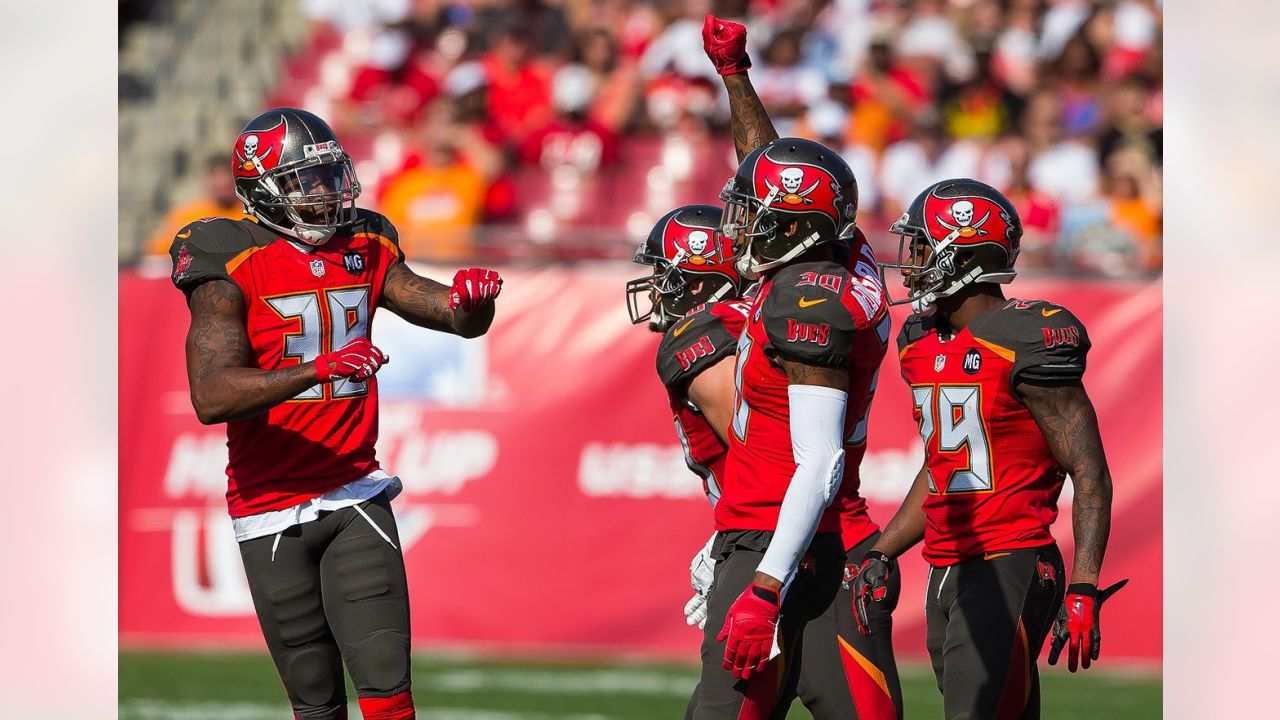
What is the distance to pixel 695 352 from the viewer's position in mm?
4410

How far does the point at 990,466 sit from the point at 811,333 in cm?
89

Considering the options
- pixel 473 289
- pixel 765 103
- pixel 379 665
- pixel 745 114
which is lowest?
pixel 379 665

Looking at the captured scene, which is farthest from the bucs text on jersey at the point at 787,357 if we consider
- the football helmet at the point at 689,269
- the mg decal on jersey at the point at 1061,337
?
the football helmet at the point at 689,269

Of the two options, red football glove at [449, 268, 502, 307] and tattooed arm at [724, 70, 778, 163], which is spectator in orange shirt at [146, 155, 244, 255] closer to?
tattooed arm at [724, 70, 778, 163]

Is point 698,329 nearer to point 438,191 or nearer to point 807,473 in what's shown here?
point 807,473

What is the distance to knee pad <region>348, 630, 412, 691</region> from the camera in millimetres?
4426

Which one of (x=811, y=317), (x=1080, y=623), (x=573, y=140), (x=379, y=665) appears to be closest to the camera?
(x=811, y=317)

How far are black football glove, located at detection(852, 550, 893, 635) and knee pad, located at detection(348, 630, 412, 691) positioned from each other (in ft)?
4.24

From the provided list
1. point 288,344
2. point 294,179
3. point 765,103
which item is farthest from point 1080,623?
point 765,103
